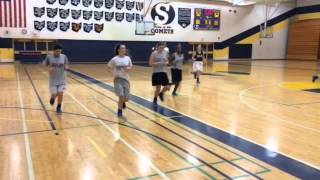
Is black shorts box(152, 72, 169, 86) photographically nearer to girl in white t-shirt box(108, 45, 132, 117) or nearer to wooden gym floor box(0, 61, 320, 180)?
wooden gym floor box(0, 61, 320, 180)

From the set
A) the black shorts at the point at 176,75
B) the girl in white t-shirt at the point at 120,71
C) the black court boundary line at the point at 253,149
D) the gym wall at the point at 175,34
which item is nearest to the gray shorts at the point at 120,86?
the girl in white t-shirt at the point at 120,71

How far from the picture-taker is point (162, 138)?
5121mm

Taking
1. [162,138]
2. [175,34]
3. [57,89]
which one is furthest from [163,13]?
[162,138]

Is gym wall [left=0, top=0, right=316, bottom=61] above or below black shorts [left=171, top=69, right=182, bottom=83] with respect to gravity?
above

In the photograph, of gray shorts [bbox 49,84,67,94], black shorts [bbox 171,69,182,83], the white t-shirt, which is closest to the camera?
the white t-shirt

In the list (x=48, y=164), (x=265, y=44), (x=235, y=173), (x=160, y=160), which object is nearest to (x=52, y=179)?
(x=48, y=164)

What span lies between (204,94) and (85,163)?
601 centimetres

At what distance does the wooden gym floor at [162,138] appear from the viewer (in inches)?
152

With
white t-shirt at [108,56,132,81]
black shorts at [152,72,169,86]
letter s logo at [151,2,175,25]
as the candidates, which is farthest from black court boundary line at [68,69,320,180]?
letter s logo at [151,2,175,25]

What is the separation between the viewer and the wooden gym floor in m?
3.85

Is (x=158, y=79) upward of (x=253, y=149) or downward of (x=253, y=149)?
upward

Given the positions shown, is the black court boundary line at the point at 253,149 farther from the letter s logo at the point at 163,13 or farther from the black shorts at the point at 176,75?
the letter s logo at the point at 163,13

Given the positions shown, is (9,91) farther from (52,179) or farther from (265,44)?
(265,44)

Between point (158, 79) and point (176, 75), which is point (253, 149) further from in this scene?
point (176, 75)
